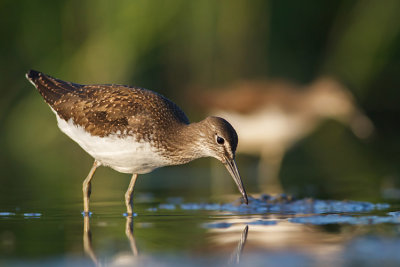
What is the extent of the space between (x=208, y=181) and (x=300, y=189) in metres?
1.61

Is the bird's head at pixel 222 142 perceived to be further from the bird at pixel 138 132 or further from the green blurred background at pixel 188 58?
the green blurred background at pixel 188 58

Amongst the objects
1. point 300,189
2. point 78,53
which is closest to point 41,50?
point 78,53

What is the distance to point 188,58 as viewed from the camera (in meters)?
12.9

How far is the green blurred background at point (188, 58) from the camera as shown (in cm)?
1106

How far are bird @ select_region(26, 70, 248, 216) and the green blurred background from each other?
235 cm

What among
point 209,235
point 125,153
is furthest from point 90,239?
point 125,153

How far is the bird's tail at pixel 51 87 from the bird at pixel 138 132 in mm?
265

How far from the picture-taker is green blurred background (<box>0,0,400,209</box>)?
36.3 feet

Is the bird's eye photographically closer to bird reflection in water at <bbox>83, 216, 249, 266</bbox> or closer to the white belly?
the white belly

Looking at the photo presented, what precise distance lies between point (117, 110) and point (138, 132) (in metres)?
0.39

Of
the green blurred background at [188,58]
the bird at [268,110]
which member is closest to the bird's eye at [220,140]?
the green blurred background at [188,58]

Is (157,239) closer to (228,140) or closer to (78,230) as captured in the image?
(78,230)

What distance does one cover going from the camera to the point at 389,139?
1381 cm

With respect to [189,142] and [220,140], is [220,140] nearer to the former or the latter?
[220,140]
